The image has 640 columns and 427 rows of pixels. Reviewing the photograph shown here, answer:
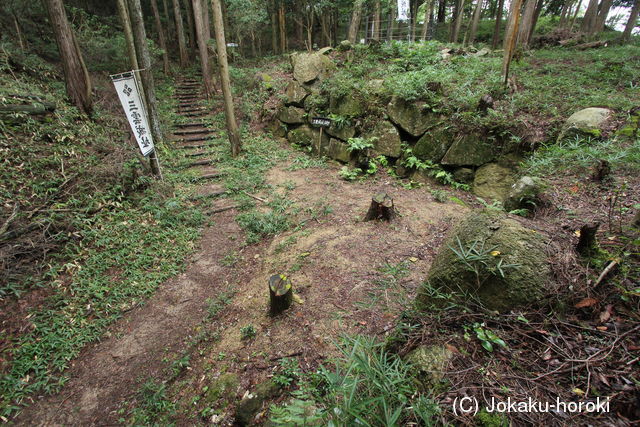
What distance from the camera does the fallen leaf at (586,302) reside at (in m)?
1.62

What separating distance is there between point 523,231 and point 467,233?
0.36 m

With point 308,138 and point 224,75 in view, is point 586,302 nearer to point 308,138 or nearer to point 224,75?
point 308,138

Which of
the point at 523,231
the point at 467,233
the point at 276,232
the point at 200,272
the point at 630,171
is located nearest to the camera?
the point at 523,231

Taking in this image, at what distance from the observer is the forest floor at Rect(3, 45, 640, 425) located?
145 centimetres

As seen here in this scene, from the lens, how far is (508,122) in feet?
18.1

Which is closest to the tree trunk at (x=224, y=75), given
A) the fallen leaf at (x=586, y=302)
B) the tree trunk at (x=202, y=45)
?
the tree trunk at (x=202, y=45)

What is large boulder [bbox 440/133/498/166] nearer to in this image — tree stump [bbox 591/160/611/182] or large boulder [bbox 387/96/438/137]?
large boulder [bbox 387/96/438/137]

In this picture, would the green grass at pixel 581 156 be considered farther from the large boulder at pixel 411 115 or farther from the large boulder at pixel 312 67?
the large boulder at pixel 312 67

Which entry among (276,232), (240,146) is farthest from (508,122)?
(240,146)

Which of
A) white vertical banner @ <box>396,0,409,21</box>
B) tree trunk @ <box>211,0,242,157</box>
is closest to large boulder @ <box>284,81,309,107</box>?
tree trunk @ <box>211,0,242,157</box>

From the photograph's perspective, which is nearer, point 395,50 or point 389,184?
point 389,184

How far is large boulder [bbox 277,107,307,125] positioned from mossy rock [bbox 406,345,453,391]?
28.5ft

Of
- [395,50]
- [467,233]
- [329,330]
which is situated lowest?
[329,330]

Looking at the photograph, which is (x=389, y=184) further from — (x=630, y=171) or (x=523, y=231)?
(x=523, y=231)
